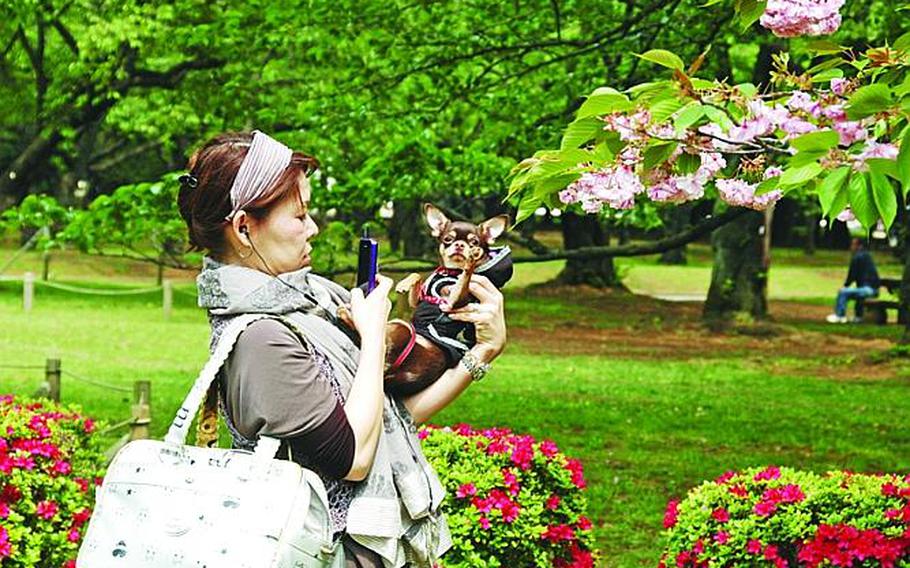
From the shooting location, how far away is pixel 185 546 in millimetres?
2799

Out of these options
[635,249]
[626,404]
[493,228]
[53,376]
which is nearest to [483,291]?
[493,228]

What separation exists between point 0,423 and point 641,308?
23334mm

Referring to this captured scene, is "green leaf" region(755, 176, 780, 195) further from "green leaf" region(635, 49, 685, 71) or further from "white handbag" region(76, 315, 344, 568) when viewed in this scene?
"white handbag" region(76, 315, 344, 568)

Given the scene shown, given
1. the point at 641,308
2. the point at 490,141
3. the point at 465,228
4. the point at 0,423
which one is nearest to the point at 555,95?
the point at 490,141

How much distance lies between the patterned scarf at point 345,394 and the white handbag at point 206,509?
133mm

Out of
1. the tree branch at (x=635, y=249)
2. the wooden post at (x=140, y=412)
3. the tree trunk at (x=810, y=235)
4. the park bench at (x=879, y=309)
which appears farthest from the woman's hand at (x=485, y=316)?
the tree trunk at (x=810, y=235)

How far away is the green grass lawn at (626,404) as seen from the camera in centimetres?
1115

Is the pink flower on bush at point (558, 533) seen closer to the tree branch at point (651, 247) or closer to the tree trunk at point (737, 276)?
the tree branch at point (651, 247)

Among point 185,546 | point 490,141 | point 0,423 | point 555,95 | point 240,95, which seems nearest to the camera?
point 185,546

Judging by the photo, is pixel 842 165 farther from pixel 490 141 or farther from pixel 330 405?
pixel 490 141

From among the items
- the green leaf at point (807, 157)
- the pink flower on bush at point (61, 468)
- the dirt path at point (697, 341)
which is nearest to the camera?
the green leaf at point (807, 157)

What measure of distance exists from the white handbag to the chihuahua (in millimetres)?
474

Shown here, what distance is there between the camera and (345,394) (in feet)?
10.0

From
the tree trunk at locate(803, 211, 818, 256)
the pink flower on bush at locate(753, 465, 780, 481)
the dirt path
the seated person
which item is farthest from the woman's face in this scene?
the tree trunk at locate(803, 211, 818, 256)
